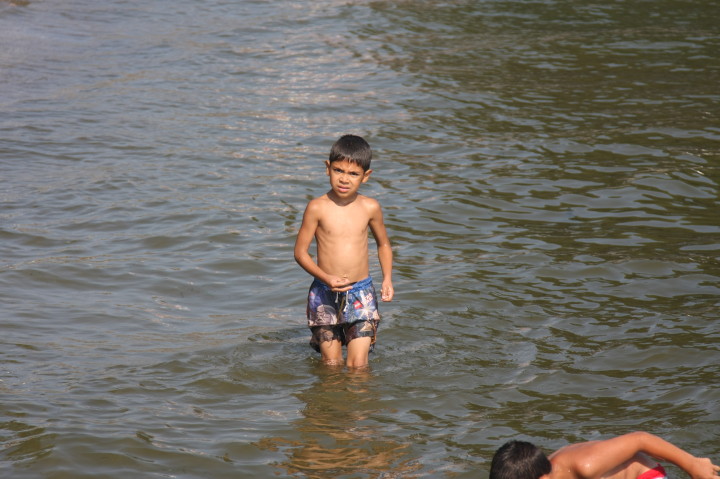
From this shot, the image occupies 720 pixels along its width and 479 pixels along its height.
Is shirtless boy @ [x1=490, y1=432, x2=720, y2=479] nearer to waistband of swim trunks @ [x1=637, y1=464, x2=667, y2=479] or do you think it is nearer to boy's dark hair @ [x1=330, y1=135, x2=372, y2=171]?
waistband of swim trunks @ [x1=637, y1=464, x2=667, y2=479]

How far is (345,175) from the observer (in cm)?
579

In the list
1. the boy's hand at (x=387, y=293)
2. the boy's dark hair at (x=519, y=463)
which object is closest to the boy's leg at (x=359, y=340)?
the boy's hand at (x=387, y=293)

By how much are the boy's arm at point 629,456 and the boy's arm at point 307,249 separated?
2.12m

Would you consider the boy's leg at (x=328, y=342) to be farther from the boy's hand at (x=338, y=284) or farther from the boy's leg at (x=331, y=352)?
the boy's hand at (x=338, y=284)

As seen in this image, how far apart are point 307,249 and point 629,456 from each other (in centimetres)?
253

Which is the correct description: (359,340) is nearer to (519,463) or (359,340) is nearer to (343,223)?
(343,223)

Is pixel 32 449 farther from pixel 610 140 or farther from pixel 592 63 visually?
pixel 592 63

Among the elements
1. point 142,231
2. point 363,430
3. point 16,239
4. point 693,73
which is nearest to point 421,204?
point 142,231

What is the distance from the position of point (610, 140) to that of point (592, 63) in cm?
435

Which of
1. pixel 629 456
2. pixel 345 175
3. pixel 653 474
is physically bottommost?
pixel 653 474

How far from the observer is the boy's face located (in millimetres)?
5764

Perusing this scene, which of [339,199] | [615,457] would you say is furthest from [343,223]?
[615,457]

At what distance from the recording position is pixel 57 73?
47.5 ft

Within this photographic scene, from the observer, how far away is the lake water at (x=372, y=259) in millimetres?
5172
